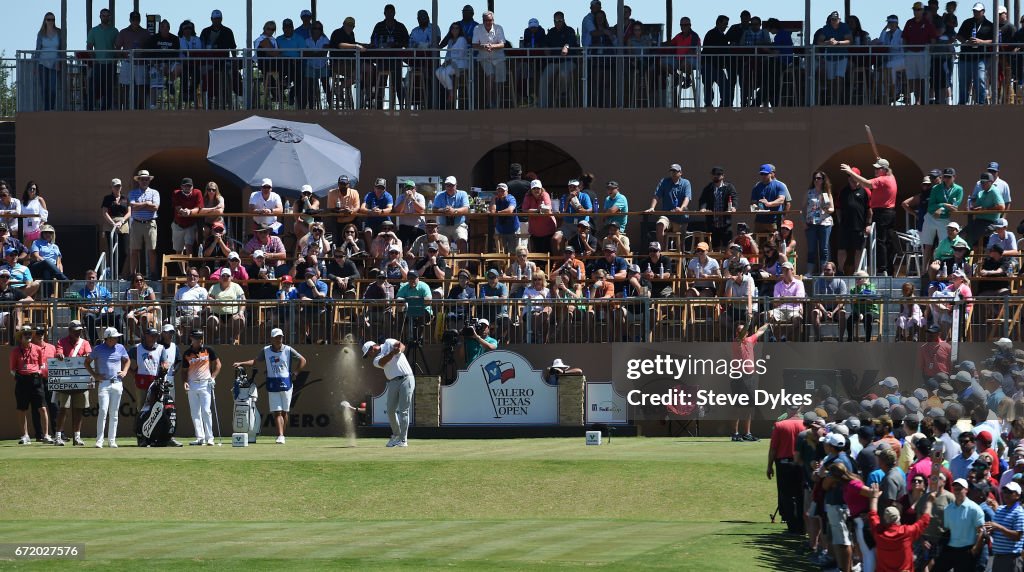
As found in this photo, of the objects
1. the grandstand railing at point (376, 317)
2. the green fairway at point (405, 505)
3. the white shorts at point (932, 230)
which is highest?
the white shorts at point (932, 230)

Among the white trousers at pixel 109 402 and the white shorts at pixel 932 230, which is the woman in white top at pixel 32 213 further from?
the white shorts at pixel 932 230

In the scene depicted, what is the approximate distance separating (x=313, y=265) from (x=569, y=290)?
4.05 meters

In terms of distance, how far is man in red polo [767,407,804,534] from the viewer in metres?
19.7

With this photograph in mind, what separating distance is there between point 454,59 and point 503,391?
30.0 feet

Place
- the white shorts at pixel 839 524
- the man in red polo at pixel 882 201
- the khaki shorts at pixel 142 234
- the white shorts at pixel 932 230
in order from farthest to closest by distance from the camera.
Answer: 1. the khaki shorts at pixel 142 234
2. the man in red polo at pixel 882 201
3. the white shorts at pixel 932 230
4. the white shorts at pixel 839 524

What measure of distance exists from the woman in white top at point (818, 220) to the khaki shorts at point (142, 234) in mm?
11144

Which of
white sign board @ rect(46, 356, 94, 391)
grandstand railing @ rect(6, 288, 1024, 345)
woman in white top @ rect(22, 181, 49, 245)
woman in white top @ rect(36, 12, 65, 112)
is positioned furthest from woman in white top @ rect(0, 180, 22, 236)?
white sign board @ rect(46, 356, 94, 391)

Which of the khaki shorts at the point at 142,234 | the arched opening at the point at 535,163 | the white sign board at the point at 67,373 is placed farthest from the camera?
the arched opening at the point at 535,163

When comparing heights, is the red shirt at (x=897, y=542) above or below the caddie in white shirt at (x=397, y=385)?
below

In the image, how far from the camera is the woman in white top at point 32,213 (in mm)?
30203

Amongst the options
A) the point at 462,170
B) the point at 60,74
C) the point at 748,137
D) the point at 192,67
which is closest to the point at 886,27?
the point at 748,137

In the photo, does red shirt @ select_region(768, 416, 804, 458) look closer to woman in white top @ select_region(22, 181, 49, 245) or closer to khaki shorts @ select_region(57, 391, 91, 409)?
khaki shorts @ select_region(57, 391, 91, 409)

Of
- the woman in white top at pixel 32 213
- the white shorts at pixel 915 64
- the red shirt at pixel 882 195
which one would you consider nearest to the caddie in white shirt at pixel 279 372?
the woman in white top at pixel 32 213

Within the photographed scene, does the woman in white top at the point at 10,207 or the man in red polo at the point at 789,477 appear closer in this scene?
the man in red polo at the point at 789,477
